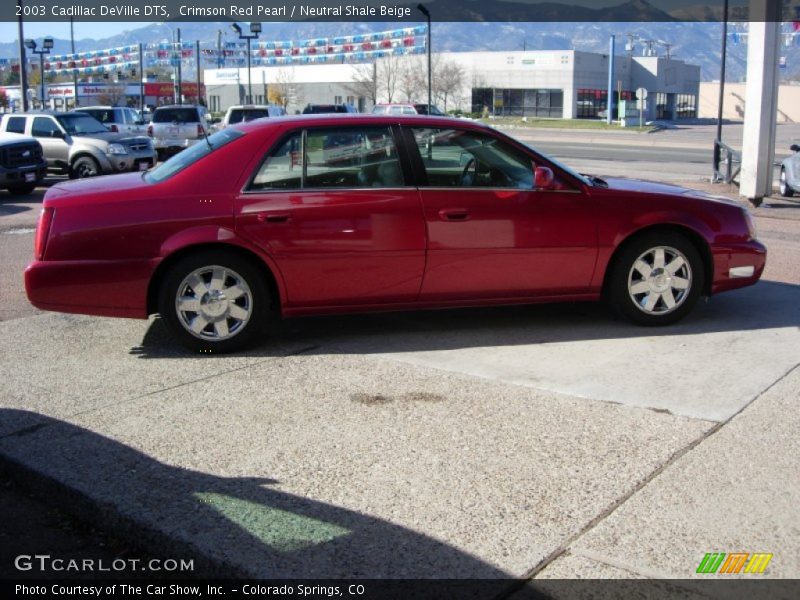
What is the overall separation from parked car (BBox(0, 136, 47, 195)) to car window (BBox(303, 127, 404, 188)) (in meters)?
13.0

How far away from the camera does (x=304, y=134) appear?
6391mm

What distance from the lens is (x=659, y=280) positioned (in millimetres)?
6793

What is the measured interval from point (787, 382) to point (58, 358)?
4.68 meters

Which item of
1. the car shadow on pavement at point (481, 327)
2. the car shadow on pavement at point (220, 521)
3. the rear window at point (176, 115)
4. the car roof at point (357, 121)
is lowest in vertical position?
the car shadow on pavement at point (220, 521)

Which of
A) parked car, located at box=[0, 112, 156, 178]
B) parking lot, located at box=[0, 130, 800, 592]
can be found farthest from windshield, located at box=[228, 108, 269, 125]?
parking lot, located at box=[0, 130, 800, 592]

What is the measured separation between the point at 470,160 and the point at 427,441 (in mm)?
2583

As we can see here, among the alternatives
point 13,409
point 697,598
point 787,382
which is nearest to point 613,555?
point 697,598

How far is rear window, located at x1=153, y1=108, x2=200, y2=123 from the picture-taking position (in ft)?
99.7

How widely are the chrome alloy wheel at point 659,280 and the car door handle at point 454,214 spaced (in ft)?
4.41

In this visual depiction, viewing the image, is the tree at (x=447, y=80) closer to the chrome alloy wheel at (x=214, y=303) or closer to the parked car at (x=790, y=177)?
the parked car at (x=790, y=177)

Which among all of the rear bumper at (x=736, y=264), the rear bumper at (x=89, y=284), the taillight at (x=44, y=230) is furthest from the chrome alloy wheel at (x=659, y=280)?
the taillight at (x=44, y=230)

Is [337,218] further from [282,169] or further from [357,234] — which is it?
[282,169]

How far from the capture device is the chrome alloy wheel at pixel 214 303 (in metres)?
6.13

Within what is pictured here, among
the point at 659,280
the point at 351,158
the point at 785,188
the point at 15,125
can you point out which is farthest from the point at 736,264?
the point at 15,125
